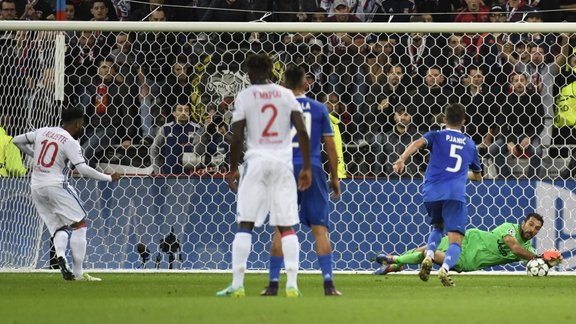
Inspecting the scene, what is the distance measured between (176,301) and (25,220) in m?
6.34

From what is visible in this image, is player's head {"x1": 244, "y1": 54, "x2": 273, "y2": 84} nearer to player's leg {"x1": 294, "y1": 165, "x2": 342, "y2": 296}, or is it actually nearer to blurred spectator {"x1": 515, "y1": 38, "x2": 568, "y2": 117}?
player's leg {"x1": 294, "y1": 165, "x2": 342, "y2": 296}

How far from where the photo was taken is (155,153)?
15352 millimetres

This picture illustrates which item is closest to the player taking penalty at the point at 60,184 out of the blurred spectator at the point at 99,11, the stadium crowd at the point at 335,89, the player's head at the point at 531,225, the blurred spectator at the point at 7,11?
the stadium crowd at the point at 335,89

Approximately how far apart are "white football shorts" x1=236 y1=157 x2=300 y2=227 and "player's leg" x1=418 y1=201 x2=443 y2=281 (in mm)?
3168

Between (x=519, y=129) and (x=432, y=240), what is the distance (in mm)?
3294

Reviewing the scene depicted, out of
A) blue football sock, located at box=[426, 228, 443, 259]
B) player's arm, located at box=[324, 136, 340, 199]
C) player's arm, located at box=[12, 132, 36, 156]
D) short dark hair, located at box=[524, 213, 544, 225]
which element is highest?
player's arm, located at box=[12, 132, 36, 156]

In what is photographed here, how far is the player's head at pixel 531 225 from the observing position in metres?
14.7

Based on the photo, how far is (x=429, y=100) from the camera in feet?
51.9

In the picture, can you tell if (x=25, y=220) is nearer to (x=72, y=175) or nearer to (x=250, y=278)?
(x=72, y=175)

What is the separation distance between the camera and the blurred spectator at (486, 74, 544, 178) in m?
15.6

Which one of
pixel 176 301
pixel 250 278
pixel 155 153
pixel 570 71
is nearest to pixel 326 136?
pixel 176 301

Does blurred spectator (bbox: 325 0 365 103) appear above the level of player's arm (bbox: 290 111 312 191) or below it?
above

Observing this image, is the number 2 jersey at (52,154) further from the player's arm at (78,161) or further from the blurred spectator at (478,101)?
the blurred spectator at (478,101)

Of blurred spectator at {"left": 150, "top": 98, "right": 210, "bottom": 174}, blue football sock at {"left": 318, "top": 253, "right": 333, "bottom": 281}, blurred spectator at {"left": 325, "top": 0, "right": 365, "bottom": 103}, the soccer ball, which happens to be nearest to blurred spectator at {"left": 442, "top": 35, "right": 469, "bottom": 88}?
blurred spectator at {"left": 325, "top": 0, "right": 365, "bottom": 103}
